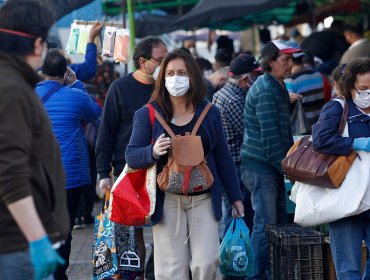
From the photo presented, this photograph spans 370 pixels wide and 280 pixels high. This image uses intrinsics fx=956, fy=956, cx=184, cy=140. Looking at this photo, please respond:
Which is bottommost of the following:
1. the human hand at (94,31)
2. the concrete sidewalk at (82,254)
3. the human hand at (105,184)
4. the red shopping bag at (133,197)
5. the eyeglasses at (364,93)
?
the concrete sidewalk at (82,254)

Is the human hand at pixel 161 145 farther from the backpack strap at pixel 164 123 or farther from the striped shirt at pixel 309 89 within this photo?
the striped shirt at pixel 309 89

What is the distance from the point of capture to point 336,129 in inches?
244

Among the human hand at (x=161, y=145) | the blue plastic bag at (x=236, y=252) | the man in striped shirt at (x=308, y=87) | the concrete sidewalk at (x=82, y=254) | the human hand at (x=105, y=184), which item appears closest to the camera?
the human hand at (x=161, y=145)

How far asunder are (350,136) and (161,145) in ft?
4.13

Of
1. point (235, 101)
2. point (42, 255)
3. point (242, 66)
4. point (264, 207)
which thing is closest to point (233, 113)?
point (235, 101)

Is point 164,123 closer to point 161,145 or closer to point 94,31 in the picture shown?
point 161,145

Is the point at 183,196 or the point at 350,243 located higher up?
the point at 183,196

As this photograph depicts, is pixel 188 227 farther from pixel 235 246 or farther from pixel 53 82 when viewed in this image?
pixel 53 82

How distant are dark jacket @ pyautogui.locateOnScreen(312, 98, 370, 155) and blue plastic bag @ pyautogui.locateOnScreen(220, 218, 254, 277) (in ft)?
2.96

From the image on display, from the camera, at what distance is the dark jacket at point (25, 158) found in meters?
3.72

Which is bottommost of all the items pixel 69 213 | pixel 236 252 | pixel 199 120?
pixel 236 252

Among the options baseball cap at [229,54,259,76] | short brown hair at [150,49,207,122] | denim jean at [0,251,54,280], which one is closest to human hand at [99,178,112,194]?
short brown hair at [150,49,207,122]

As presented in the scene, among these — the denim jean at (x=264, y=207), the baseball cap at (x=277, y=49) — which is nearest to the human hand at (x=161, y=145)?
the denim jean at (x=264, y=207)

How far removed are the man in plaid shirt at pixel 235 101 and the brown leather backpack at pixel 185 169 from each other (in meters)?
2.56
